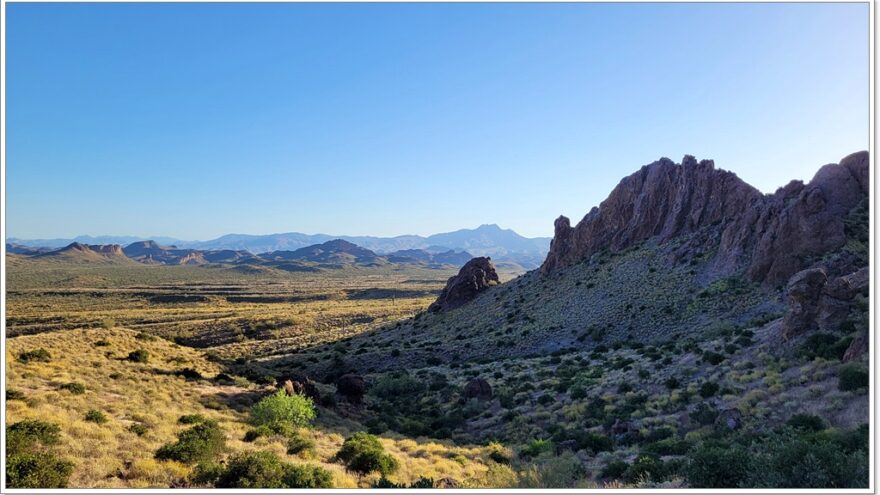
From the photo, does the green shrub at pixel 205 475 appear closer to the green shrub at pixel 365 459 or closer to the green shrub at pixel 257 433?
the green shrub at pixel 365 459

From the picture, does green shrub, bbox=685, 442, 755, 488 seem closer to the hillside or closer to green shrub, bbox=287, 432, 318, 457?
the hillside

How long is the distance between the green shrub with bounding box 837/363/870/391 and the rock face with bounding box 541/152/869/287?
23926mm

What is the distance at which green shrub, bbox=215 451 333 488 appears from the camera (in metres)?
13.0

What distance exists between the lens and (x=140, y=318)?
9894 centimetres

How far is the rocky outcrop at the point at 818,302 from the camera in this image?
74.7 feet

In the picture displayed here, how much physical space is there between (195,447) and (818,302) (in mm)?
29652

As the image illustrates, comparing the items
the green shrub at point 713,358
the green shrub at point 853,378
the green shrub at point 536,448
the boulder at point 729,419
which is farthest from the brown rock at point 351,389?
the green shrub at point 853,378

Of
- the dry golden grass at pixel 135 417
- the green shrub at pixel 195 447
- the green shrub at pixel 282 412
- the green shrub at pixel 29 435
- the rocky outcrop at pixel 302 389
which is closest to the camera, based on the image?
the green shrub at pixel 29 435

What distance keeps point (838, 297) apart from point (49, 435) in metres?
35.1

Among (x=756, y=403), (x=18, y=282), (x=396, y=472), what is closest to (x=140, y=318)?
(x=396, y=472)

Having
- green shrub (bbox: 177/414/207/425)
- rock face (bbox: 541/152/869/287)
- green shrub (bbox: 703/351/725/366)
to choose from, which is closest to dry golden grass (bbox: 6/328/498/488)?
green shrub (bbox: 177/414/207/425)

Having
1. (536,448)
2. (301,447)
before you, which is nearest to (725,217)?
(536,448)

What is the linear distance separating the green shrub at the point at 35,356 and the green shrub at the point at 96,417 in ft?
38.1

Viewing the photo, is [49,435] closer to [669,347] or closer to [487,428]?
[487,428]
